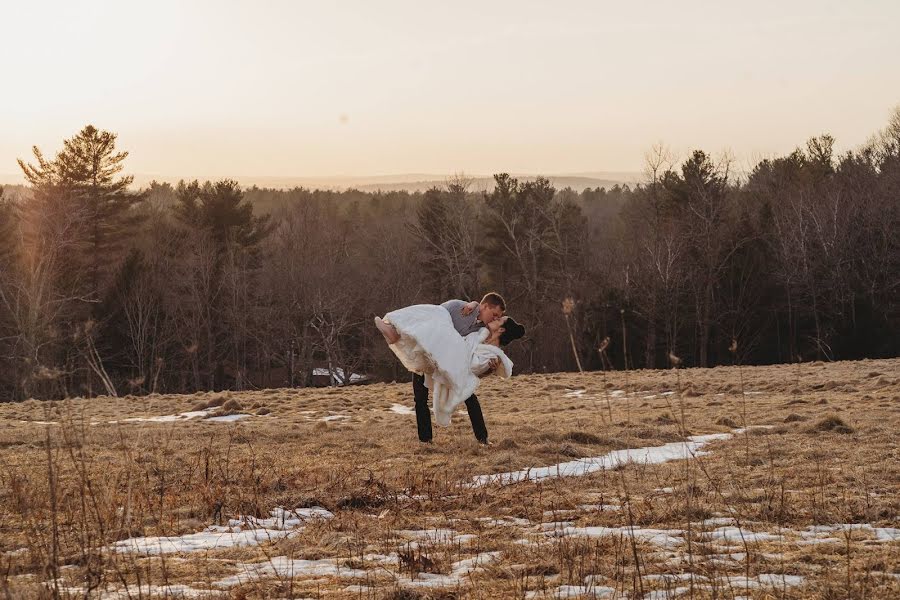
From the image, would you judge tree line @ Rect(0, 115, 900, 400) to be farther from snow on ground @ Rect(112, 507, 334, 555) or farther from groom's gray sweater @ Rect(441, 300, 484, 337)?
snow on ground @ Rect(112, 507, 334, 555)

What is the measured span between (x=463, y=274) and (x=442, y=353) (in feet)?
143

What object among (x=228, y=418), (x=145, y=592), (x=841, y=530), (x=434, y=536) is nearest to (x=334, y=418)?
(x=228, y=418)

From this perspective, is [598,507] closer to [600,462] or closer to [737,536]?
[737,536]

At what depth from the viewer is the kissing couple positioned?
1065cm

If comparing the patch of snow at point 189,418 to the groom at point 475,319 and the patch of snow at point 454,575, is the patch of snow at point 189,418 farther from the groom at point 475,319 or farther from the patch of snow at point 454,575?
the patch of snow at point 454,575

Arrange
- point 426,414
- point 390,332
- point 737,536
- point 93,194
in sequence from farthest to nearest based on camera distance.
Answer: point 93,194, point 426,414, point 390,332, point 737,536

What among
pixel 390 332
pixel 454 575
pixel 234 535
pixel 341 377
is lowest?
pixel 341 377

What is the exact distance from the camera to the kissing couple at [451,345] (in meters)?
10.6

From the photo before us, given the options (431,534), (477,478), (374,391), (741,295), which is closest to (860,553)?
(431,534)

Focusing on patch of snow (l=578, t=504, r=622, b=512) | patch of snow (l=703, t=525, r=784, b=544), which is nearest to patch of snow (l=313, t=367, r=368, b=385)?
patch of snow (l=578, t=504, r=622, b=512)

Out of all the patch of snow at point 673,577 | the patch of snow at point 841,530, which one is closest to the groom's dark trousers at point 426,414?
the patch of snow at point 841,530

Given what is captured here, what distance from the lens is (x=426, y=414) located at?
11.7 meters

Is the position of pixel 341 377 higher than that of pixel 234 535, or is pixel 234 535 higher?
pixel 234 535

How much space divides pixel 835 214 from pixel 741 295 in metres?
6.74
